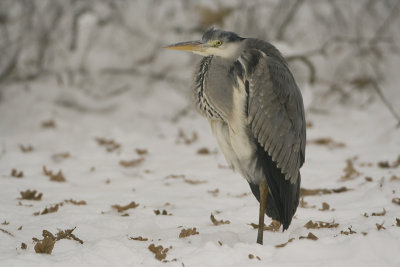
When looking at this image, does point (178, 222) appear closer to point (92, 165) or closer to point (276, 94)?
point (276, 94)

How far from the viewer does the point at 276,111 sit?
117 inches

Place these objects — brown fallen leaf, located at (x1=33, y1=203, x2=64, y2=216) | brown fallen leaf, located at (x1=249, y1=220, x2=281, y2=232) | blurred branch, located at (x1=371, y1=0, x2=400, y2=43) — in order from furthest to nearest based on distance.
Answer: blurred branch, located at (x1=371, y1=0, x2=400, y2=43) < brown fallen leaf, located at (x1=33, y1=203, x2=64, y2=216) < brown fallen leaf, located at (x1=249, y1=220, x2=281, y2=232)

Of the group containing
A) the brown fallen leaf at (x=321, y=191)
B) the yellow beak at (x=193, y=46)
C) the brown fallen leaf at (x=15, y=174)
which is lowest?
the brown fallen leaf at (x=15, y=174)

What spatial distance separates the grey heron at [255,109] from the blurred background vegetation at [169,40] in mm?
4963

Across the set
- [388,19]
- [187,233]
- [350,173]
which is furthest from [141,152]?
[388,19]

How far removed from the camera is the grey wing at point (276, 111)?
9.54 ft

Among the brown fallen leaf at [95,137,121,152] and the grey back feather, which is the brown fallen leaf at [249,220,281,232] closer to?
the grey back feather

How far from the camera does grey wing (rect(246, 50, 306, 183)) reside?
2.91 metres

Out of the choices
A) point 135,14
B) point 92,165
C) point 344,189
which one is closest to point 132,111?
point 135,14

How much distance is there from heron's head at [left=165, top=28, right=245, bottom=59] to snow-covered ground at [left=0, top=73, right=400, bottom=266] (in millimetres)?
1156

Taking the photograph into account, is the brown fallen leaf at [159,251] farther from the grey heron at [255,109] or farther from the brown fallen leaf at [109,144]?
the brown fallen leaf at [109,144]

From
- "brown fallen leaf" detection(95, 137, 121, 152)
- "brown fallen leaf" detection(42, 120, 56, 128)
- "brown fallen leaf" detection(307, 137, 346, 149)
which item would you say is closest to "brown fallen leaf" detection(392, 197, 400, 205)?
"brown fallen leaf" detection(307, 137, 346, 149)

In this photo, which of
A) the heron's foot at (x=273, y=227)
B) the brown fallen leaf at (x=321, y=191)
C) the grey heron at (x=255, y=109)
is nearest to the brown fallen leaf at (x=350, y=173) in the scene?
the brown fallen leaf at (x=321, y=191)

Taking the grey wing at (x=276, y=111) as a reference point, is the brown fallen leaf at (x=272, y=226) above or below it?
below
